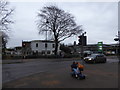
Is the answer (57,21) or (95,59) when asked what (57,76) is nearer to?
(95,59)

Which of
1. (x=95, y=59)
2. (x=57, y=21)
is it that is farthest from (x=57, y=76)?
(x=57, y=21)

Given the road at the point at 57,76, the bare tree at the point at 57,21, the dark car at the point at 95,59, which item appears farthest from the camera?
the bare tree at the point at 57,21

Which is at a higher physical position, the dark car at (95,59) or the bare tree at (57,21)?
the bare tree at (57,21)

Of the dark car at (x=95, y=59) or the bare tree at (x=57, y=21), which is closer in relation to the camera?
the dark car at (x=95, y=59)

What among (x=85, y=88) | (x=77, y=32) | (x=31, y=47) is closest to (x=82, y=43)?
(x=85, y=88)

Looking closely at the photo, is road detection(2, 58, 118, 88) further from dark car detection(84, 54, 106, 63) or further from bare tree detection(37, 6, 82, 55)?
bare tree detection(37, 6, 82, 55)

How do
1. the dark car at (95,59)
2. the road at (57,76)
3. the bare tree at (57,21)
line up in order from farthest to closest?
the bare tree at (57,21), the dark car at (95,59), the road at (57,76)

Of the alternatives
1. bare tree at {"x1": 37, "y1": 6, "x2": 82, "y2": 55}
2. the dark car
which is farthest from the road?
bare tree at {"x1": 37, "y1": 6, "x2": 82, "y2": 55}

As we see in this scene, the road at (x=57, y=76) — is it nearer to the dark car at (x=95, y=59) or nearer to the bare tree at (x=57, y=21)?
the dark car at (x=95, y=59)

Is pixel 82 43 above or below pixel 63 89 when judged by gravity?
above

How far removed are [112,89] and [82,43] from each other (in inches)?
236

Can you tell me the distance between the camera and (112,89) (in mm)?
6609

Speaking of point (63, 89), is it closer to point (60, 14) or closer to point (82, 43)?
point (82, 43)

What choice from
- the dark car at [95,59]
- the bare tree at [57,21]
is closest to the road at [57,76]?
the dark car at [95,59]
